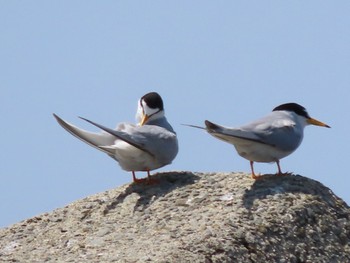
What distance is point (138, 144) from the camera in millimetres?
9969

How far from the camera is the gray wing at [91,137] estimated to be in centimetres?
1005

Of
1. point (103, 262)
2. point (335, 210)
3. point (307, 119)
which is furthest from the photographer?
point (307, 119)

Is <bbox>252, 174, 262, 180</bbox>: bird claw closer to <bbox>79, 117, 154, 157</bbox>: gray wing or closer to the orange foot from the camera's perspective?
the orange foot

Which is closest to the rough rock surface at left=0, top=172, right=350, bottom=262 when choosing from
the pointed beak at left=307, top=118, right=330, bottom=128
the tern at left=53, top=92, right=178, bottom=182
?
the tern at left=53, top=92, right=178, bottom=182

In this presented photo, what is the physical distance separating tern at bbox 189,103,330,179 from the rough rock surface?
36 centimetres

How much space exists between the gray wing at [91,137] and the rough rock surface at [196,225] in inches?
25.9

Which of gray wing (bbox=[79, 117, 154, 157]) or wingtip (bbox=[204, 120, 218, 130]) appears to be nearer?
wingtip (bbox=[204, 120, 218, 130])

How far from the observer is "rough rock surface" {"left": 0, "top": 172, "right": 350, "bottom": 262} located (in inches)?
315

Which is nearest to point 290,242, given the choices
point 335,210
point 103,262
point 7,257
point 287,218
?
point 287,218

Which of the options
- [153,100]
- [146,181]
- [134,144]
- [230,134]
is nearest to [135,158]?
[134,144]

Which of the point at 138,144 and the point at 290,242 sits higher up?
the point at 138,144

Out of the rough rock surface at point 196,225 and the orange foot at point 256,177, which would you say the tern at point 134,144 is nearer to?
the rough rock surface at point 196,225

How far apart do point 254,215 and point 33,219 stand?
2005 millimetres

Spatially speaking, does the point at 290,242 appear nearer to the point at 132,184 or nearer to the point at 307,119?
the point at 132,184
